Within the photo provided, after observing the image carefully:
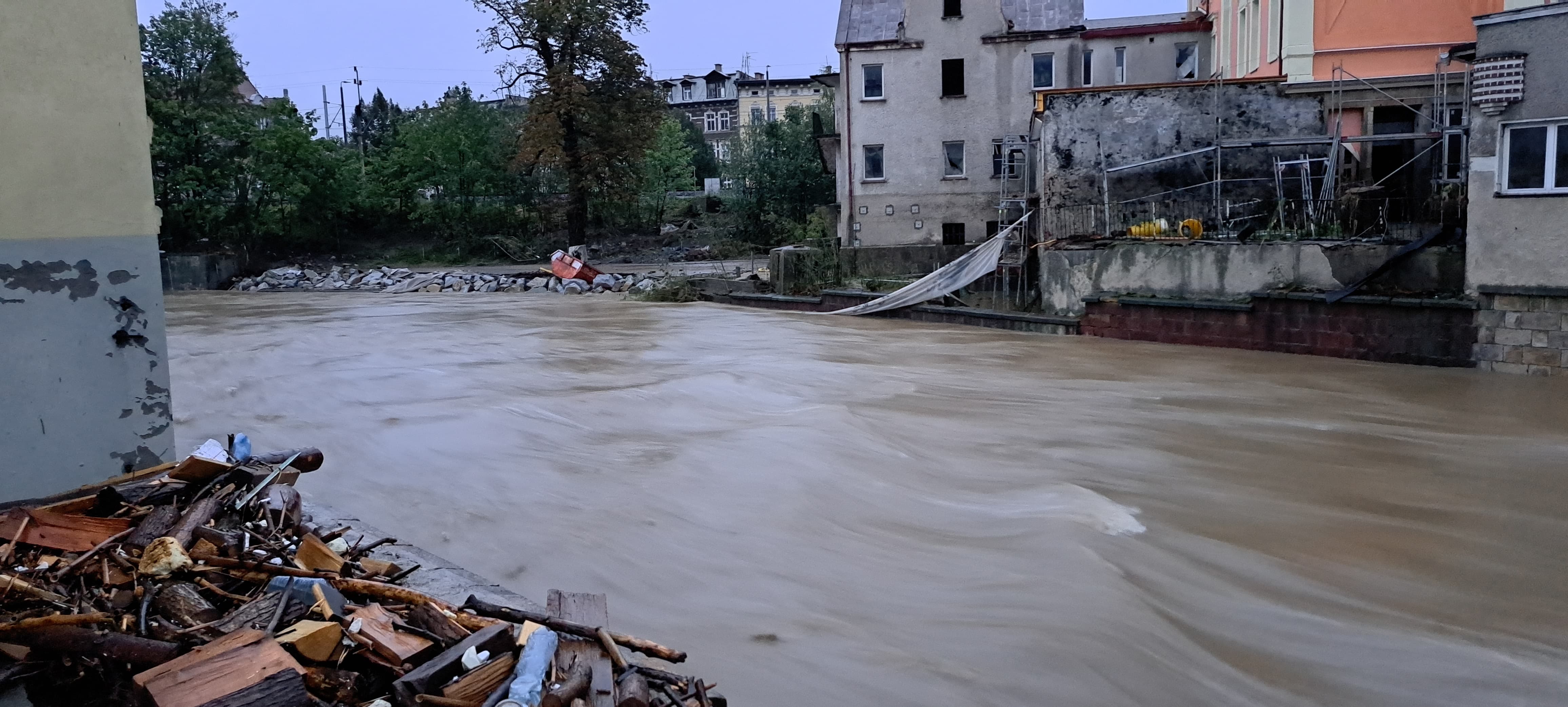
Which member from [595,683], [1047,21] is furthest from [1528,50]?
[1047,21]

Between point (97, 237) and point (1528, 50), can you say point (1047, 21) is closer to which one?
point (1528, 50)

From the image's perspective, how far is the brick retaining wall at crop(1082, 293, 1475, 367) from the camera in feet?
55.1

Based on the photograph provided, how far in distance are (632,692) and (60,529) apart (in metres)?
3.00

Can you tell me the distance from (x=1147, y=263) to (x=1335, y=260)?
330 centimetres

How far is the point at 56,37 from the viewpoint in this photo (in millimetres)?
6129

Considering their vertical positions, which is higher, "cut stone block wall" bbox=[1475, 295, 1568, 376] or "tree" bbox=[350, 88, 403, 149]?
"tree" bbox=[350, 88, 403, 149]

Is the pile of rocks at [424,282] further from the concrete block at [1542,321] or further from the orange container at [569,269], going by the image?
the concrete block at [1542,321]

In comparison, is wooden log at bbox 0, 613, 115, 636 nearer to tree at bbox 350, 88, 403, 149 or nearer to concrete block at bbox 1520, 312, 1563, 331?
concrete block at bbox 1520, 312, 1563, 331

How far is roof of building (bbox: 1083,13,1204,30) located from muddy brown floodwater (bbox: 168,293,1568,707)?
1874cm

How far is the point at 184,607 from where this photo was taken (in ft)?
14.9

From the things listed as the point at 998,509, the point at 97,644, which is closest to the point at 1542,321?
the point at 998,509

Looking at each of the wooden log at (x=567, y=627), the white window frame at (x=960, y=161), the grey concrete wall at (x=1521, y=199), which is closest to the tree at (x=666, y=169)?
the white window frame at (x=960, y=161)

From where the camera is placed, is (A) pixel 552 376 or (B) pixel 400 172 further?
(B) pixel 400 172

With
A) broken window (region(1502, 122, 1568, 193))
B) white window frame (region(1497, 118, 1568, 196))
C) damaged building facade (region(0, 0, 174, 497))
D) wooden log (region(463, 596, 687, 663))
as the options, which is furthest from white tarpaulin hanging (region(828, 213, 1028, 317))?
wooden log (region(463, 596, 687, 663))
